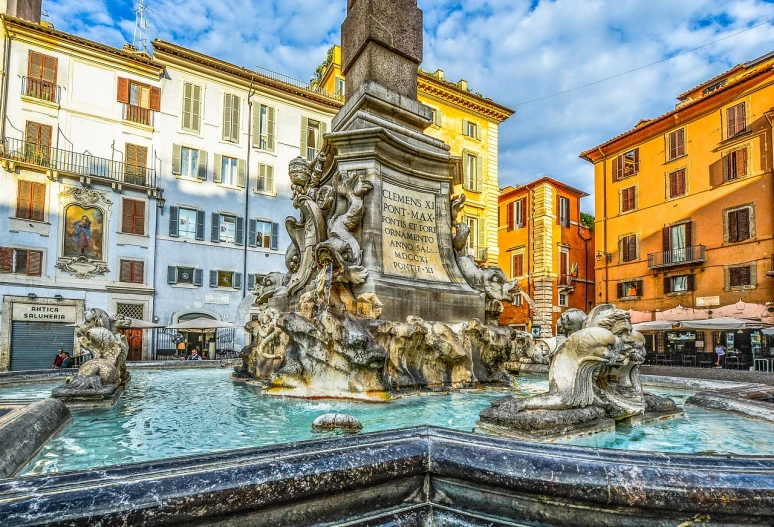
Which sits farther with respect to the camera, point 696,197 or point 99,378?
point 696,197

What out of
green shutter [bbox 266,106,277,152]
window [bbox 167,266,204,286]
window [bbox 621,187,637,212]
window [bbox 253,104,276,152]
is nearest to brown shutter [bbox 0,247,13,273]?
window [bbox 167,266,204,286]

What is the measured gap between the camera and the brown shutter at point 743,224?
25.5m

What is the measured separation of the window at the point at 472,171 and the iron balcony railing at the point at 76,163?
1842 cm

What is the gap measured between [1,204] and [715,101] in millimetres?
36862

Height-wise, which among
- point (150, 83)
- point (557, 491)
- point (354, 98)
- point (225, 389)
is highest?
point (150, 83)

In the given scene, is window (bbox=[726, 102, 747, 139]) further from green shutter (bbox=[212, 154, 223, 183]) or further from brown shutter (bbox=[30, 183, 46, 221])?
brown shutter (bbox=[30, 183, 46, 221])

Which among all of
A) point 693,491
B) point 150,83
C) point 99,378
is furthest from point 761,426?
point 150,83

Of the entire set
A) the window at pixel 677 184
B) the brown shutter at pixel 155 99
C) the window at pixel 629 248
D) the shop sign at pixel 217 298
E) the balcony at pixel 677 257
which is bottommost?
the shop sign at pixel 217 298

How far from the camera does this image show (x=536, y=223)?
3766 cm

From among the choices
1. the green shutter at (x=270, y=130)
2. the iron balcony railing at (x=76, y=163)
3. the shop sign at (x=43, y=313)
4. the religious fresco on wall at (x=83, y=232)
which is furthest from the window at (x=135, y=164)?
the shop sign at (x=43, y=313)

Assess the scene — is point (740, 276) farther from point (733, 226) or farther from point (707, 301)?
point (733, 226)

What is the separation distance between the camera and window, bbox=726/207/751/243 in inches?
1006

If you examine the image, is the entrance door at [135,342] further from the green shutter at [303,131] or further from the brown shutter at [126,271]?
the green shutter at [303,131]

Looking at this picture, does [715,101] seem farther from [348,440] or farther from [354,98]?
[348,440]
